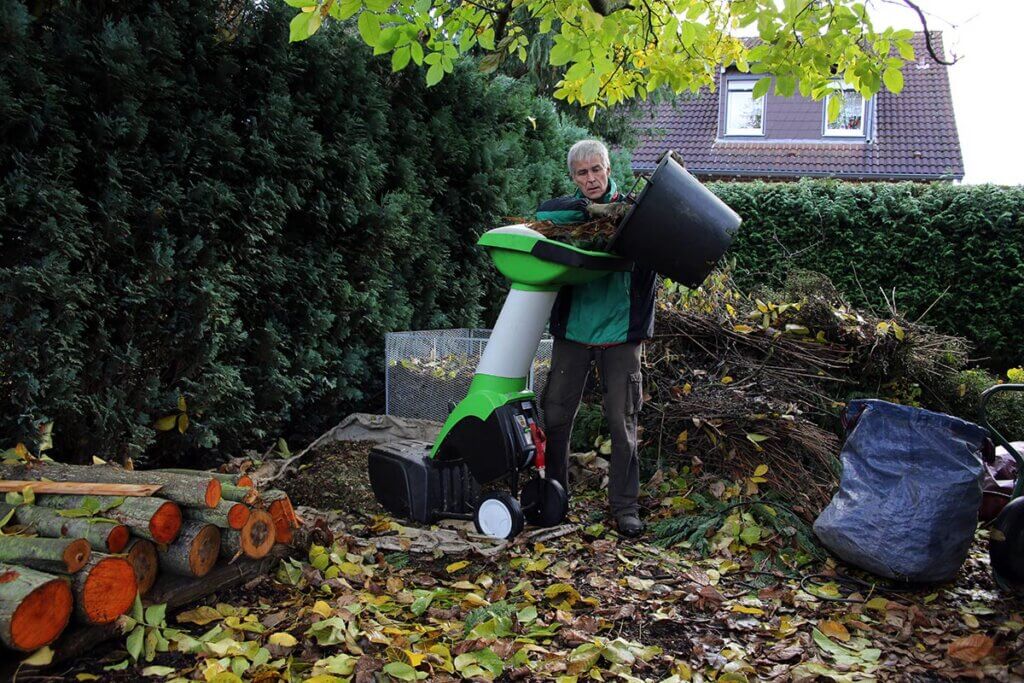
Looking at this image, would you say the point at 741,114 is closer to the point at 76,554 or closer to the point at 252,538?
the point at 252,538

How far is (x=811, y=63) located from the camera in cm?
387

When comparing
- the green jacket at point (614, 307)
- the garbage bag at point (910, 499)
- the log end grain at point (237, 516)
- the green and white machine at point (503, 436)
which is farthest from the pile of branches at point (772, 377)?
the log end grain at point (237, 516)

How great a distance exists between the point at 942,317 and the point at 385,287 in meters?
7.23

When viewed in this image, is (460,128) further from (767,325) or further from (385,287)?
(767,325)

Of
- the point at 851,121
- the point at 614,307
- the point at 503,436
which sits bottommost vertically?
the point at 503,436

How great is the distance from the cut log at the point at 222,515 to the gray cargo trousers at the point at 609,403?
5.38 feet

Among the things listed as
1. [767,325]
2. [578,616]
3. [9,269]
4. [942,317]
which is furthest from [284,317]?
[942,317]

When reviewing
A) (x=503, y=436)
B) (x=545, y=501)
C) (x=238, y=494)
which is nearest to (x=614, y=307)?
(x=503, y=436)

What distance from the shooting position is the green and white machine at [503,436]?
10.6ft

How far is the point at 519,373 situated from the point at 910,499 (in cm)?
171

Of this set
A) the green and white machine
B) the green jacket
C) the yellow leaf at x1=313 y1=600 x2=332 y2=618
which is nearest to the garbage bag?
the green jacket

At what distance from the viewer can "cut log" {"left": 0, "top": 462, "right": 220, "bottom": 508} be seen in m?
2.55

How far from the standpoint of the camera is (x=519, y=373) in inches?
134

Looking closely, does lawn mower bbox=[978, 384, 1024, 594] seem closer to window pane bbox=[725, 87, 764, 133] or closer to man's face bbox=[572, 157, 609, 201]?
man's face bbox=[572, 157, 609, 201]
